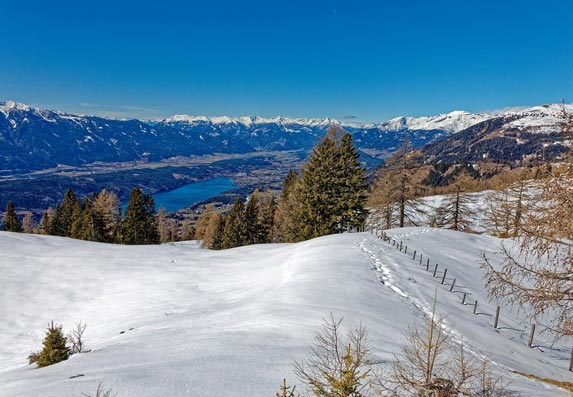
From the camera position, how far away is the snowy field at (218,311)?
6.35 m

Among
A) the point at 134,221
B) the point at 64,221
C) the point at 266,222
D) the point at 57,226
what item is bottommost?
the point at 57,226

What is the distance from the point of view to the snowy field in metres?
6.35

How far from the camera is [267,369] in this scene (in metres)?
6.42

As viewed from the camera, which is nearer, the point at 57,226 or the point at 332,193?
the point at 332,193

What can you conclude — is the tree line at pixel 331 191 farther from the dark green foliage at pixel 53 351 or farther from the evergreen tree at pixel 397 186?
the dark green foliage at pixel 53 351

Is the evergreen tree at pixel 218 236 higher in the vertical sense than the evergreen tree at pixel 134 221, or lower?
lower

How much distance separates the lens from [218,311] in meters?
12.2

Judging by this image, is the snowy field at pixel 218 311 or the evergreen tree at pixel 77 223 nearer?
the snowy field at pixel 218 311

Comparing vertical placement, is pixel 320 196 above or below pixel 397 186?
below

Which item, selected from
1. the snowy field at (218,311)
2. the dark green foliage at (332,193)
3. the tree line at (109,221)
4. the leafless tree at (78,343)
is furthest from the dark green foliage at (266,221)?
the leafless tree at (78,343)

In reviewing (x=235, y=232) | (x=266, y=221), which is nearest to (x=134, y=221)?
(x=235, y=232)

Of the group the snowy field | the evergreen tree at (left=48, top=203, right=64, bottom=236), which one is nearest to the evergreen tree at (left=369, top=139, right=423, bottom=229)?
the snowy field

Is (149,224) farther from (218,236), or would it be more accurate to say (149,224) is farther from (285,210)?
(285,210)

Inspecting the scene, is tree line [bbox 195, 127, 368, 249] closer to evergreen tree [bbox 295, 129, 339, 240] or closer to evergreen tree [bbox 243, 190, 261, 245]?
evergreen tree [bbox 295, 129, 339, 240]
